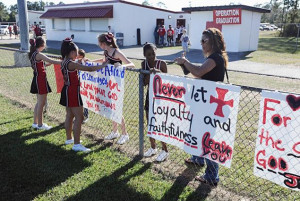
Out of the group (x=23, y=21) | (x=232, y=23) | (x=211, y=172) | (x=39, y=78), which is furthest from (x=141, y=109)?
(x=232, y=23)

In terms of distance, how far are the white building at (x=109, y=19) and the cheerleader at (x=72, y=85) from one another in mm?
21542

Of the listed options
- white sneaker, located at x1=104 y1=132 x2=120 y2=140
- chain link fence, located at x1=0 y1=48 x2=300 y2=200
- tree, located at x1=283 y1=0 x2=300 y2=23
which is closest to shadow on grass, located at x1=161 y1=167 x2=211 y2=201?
chain link fence, located at x1=0 y1=48 x2=300 y2=200

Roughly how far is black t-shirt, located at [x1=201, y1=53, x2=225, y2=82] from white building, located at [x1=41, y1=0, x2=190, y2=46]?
2277 cm

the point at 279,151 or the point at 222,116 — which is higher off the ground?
the point at 222,116

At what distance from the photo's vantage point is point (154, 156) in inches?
168

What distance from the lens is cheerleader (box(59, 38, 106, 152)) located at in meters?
4.00

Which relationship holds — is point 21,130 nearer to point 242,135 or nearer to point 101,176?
point 101,176

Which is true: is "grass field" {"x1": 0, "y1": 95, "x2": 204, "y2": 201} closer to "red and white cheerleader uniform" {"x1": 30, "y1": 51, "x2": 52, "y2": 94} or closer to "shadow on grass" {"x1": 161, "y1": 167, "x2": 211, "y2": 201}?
"shadow on grass" {"x1": 161, "y1": 167, "x2": 211, "y2": 201}

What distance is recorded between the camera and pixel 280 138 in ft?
8.54

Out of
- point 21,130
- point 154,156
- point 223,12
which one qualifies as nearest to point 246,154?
point 154,156

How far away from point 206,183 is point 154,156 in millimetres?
1007

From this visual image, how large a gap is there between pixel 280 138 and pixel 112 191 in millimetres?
1994

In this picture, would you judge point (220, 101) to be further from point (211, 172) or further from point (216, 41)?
point (211, 172)

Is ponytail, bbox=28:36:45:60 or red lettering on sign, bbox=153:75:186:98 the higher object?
ponytail, bbox=28:36:45:60
